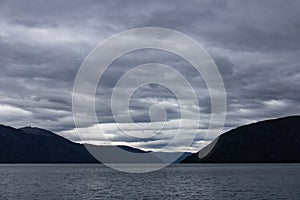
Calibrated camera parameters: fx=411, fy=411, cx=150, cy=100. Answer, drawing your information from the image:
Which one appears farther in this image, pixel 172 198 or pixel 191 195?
pixel 191 195

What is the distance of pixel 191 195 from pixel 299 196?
104 feet

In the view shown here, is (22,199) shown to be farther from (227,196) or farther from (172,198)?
(227,196)

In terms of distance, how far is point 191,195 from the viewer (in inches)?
4938

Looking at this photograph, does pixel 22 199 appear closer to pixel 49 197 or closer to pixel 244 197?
pixel 49 197

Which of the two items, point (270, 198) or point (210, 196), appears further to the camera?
point (210, 196)

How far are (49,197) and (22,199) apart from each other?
8349 mm

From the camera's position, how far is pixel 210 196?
124m

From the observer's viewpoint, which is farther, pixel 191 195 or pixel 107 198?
pixel 191 195

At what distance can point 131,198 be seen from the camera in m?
118

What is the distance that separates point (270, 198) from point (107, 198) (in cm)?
4621

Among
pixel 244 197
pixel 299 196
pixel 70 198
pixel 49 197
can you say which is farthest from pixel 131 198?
pixel 299 196

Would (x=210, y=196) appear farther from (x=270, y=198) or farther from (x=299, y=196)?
(x=299, y=196)

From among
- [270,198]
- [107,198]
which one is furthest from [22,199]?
[270,198]

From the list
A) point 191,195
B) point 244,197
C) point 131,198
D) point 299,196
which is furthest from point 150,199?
point 299,196
